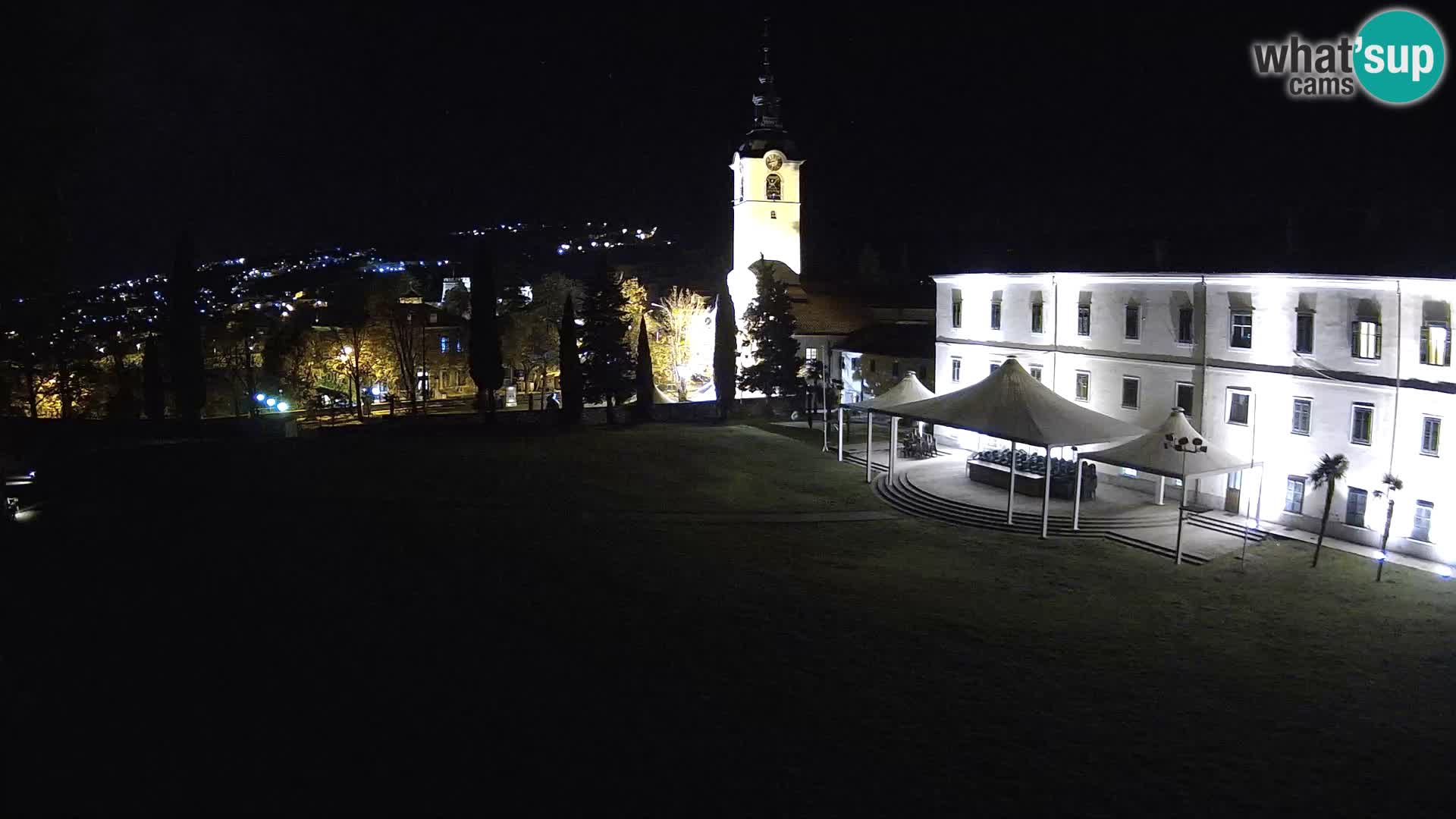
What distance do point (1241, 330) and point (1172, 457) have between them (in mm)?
4731

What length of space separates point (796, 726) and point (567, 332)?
28356mm

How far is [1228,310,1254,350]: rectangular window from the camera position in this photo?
22875 millimetres

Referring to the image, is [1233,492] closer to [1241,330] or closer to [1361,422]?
[1361,422]

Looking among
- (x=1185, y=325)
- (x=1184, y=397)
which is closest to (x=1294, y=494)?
(x=1184, y=397)

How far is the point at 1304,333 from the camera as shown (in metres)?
21.8

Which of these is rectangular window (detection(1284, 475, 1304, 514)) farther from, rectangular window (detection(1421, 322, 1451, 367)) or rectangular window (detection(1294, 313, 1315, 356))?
rectangular window (detection(1421, 322, 1451, 367))

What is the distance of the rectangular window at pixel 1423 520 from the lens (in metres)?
19.7

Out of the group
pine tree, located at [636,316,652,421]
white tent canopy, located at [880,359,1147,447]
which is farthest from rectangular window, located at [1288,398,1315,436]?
pine tree, located at [636,316,652,421]

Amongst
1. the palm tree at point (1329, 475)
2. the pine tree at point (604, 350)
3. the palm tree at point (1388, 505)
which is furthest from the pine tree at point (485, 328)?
the palm tree at point (1388, 505)

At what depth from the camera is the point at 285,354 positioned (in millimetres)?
49906

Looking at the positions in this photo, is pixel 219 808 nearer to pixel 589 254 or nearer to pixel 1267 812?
pixel 1267 812

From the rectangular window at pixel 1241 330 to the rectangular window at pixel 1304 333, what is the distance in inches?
40.5

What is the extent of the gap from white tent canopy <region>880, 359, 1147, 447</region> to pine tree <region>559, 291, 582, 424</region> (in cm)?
1640

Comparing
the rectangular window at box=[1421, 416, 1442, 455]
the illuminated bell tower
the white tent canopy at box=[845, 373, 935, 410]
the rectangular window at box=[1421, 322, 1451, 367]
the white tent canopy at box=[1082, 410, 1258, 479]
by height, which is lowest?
the white tent canopy at box=[1082, 410, 1258, 479]
